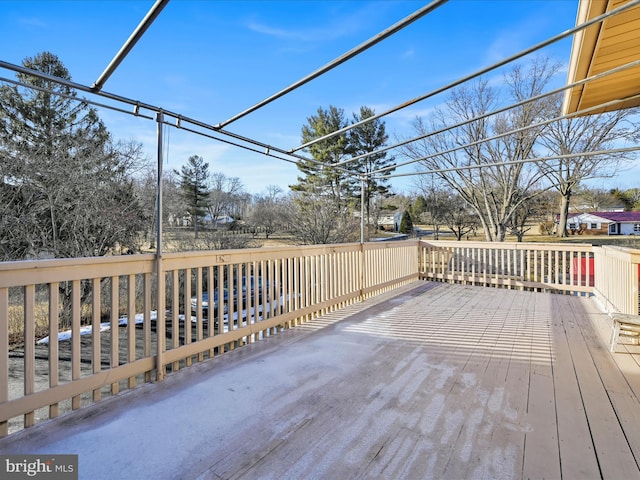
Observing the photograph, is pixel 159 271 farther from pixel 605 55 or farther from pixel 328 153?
pixel 328 153

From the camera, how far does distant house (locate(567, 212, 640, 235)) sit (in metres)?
25.3

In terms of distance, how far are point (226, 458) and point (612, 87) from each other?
14.3 ft

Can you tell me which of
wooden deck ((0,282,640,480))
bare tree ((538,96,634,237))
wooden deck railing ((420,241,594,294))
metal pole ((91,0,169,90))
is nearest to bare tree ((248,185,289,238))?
wooden deck railing ((420,241,594,294))

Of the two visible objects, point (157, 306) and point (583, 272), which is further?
point (583, 272)

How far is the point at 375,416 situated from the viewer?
5.82ft

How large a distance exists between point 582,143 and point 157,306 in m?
12.2

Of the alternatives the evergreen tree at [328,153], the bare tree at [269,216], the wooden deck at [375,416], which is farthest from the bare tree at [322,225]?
the wooden deck at [375,416]

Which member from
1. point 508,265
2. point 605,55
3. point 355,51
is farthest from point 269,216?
point 355,51

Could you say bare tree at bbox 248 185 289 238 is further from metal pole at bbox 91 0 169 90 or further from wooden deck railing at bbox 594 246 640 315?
metal pole at bbox 91 0 169 90

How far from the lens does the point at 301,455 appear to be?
1.46m

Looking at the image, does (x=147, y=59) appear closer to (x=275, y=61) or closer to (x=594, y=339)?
(x=275, y=61)

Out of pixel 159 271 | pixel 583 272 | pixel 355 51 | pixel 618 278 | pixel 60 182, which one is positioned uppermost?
pixel 60 182

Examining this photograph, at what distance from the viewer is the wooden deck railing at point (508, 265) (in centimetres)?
532

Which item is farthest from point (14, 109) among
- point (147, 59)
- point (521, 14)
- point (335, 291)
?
point (521, 14)
